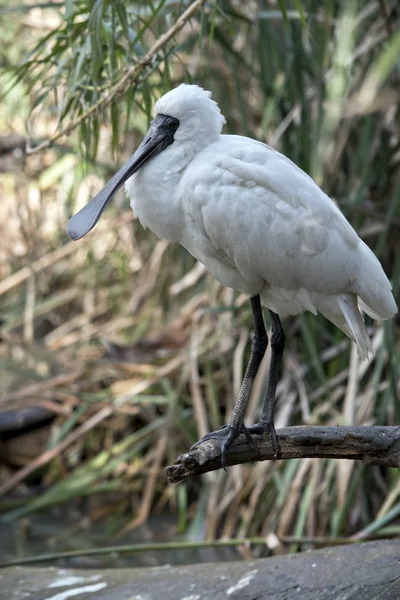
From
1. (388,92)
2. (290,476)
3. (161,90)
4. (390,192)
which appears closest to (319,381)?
(290,476)

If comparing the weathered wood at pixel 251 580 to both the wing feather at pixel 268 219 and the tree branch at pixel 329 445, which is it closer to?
the tree branch at pixel 329 445

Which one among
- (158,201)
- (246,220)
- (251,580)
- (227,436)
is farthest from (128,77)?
(251,580)

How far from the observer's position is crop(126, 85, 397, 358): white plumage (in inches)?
95.2

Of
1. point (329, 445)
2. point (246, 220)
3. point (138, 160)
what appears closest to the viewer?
point (329, 445)

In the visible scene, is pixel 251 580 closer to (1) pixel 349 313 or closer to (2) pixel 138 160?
(1) pixel 349 313

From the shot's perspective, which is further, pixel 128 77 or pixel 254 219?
pixel 128 77

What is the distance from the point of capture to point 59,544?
4246 millimetres

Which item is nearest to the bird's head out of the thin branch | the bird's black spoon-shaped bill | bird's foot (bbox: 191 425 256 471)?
the bird's black spoon-shaped bill

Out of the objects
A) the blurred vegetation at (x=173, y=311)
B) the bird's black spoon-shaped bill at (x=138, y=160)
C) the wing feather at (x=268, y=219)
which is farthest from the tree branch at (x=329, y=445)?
the blurred vegetation at (x=173, y=311)

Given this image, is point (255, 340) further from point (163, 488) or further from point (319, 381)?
point (163, 488)

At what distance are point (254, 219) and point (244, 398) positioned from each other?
447mm

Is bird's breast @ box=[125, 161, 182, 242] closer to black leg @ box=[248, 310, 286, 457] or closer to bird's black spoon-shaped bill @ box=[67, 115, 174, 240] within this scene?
bird's black spoon-shaped bill @ box=[67, 115, 174, 240]

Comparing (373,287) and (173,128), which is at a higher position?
(173,128)

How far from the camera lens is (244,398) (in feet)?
8.04
